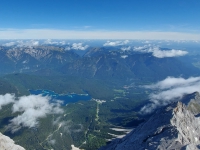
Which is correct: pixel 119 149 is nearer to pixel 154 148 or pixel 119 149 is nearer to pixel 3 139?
pixel 154 148

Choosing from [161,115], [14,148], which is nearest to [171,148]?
[161,115]

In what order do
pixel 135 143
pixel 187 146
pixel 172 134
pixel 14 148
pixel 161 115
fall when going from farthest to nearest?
pixel 14 148
pixel 161 115
pixel 135 143
pixel 172 134
pixel 187 146

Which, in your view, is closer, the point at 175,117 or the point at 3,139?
the point at 175,117

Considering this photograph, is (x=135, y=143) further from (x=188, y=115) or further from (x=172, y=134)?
(x=188, y=115)

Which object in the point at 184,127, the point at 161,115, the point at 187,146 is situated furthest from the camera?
the point at 161,115

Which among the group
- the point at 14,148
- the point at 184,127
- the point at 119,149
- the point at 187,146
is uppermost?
the point at 187,146

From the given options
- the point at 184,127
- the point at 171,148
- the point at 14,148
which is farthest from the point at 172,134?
the point at 14,148

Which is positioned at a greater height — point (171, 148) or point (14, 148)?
point (171, 148)
